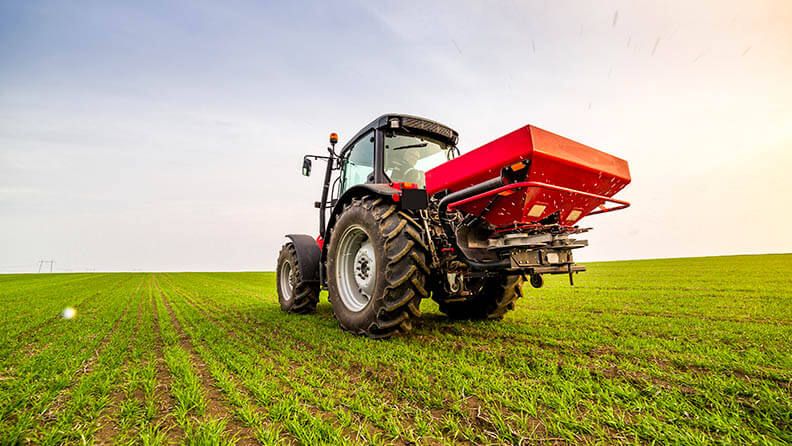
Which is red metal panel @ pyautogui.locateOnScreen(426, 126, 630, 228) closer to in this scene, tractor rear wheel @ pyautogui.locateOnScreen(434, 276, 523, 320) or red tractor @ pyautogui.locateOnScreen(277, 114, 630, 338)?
red tractor @ pyautogui.locateOnScreen(277, 114, 630, 338)

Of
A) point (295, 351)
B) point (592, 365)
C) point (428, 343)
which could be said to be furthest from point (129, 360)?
point (592, 365)

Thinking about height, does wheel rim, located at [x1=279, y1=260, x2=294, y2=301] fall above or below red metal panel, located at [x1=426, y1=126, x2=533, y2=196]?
below

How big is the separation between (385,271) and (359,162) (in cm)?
212

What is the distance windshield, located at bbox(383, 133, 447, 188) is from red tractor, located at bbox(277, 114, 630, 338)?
0.08 ft

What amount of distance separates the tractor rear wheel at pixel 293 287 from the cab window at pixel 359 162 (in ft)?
4.78

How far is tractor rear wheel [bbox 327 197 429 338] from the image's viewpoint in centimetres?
302

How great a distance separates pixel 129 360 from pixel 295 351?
4.26 ft

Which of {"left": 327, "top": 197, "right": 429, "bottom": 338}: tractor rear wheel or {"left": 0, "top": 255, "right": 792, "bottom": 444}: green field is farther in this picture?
{"left": 327, "top": 197, "right": 429, "bottom": 338}: tractor rear wheel

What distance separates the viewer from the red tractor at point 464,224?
2.65m

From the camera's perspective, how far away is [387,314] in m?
3.08

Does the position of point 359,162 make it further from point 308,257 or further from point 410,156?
point 308,257

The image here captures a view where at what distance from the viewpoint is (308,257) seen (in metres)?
5.20

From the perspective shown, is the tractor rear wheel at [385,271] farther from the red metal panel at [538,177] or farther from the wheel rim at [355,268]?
the red metal panel at [538,177]

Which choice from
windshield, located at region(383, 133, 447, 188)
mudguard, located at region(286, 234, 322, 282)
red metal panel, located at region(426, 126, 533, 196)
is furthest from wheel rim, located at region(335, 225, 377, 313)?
mudguard, located at region(286, 234, 322, 282)
